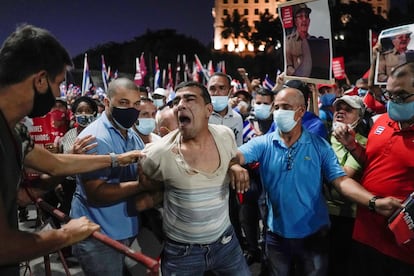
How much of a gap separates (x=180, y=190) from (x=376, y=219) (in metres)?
1.62

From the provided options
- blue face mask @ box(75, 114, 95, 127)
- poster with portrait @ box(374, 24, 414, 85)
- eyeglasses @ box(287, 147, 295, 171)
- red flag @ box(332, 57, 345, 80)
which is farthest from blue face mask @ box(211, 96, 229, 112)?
red flag @ box(332, 57, 345, 80)

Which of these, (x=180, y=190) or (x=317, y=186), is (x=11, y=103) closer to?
(x=180, y=190)

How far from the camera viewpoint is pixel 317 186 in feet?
11.5

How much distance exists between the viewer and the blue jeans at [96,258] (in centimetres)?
308

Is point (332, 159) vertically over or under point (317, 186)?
over

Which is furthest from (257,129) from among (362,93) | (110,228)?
(110,228)

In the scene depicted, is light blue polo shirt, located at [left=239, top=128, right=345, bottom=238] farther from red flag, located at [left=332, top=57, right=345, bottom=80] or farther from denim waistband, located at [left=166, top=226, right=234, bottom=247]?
red flag, located at [left=332, top=57, right=345, bottom=80]

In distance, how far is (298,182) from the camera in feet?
11.4

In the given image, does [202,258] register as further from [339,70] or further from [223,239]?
[339,70]

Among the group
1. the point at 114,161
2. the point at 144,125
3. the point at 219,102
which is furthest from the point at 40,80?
the point at 219,102

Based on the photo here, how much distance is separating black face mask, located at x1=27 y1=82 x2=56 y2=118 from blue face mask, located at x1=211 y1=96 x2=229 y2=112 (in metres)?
4.04

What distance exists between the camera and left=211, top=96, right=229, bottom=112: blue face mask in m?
6.14

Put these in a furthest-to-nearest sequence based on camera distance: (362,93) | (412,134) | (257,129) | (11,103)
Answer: (362,93) → (257,129) → (412,134) → (11,103)

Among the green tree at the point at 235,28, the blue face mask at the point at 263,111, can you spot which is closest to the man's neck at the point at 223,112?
the blue face mask at the point at 263,111
